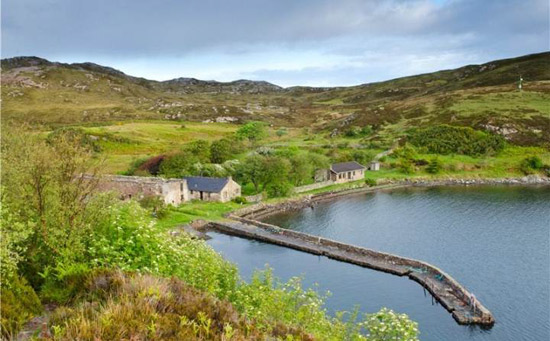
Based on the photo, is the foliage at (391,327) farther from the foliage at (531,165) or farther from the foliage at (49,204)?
the foliage at (531,165)

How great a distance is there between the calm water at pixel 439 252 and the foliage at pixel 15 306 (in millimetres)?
26694

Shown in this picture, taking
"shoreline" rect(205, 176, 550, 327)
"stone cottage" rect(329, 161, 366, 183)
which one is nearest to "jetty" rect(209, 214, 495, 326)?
"shoreline" rect(205, 176, 550, 327)

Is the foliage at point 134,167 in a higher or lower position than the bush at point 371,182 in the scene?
higher

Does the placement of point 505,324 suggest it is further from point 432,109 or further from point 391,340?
point 432,109

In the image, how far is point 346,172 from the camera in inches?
3474

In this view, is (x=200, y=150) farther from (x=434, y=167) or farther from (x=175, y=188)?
(x=434, y=167)

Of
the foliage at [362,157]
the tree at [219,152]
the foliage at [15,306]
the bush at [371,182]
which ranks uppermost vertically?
the foliage at [15,306]

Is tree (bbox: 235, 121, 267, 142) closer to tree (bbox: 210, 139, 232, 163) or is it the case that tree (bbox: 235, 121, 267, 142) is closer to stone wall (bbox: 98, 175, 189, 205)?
tree (bbox: 210, 139, 232, 163)

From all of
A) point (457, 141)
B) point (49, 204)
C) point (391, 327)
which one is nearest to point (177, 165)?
point (49, 204)

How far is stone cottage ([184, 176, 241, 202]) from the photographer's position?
224 feet

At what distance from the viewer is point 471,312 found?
33.1m

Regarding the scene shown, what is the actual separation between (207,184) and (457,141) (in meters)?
68.2

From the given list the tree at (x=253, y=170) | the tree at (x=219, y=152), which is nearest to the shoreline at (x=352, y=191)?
the tree at (x=253, y=170)

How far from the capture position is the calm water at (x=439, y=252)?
112 feet
